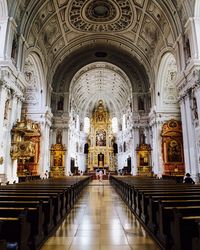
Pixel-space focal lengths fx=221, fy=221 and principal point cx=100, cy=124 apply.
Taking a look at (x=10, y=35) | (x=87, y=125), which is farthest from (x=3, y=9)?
(x=87, y=125)

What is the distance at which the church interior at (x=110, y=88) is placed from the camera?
4.21 metres

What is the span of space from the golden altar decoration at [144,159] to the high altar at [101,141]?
14.7 meters

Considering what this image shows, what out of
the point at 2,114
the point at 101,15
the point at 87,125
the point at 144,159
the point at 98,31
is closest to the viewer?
the point at 2,114

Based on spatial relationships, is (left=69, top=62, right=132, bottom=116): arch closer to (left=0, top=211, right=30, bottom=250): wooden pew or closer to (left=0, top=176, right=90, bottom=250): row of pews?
(left=0, top=176, right=90, bottom=250): row of pews

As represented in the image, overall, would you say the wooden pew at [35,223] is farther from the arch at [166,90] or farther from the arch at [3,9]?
the arch at [166,90]

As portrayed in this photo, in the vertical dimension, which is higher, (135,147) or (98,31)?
(98,31)

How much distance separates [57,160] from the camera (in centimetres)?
2114

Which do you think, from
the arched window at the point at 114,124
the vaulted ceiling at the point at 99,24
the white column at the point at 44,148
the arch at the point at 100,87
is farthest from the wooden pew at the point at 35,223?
the arched window at the point at 114,124

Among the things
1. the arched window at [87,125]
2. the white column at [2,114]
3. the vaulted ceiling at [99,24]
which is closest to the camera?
the white column at [2,114]

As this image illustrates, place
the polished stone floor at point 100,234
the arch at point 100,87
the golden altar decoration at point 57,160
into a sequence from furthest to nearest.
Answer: the arch at point 100,87 → the golden altar decoration at point 57,160 → the polished stone floor at point 100,234

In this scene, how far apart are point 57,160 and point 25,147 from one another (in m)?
9.24

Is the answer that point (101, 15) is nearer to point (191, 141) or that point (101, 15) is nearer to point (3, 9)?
point (3, 9)

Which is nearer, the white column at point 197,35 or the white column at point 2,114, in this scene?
the white column at point 2,114

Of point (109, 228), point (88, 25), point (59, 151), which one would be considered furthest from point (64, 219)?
point (88, 25)
